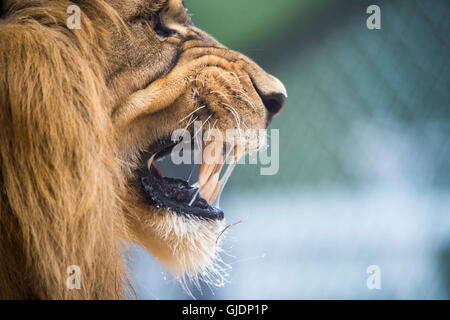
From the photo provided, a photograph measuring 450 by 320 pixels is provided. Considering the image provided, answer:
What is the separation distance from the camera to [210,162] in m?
1.28

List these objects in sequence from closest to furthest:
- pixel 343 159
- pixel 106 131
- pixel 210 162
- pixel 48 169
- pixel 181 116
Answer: pixel 48 169 → pixel 106 131 → pixel 181 116 → pixel 210 162 → pixel 343 159

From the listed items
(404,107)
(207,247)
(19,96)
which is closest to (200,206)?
(207,247)

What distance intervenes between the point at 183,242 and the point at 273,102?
413mm

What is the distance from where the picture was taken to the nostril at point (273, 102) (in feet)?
4.03

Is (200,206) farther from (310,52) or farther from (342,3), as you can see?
(342,3)

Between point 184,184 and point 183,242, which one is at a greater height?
point 184,184

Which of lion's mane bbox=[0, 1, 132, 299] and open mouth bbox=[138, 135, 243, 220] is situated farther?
open mouth bbox=[138, 135, 243, 220]

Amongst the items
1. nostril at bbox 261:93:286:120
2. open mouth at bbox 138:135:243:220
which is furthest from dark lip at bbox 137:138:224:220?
nostril at bbox 261:93:286:120

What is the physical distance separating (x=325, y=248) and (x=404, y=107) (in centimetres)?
48

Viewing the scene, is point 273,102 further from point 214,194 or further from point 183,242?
point 183,242

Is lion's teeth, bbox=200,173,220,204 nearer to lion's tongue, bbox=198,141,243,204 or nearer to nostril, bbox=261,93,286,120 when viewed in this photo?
lion's tongue, bbox=198,141,243,204

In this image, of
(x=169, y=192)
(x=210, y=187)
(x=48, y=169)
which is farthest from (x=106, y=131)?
(x=210, y=187)

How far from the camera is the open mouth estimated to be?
1210 mm

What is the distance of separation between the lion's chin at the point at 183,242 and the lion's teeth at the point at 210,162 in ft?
0.39
